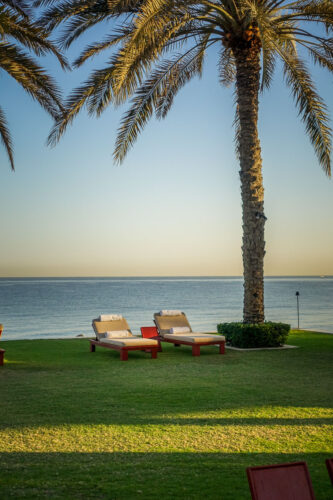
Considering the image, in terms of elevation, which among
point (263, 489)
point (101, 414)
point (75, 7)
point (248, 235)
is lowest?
point (101, 414)

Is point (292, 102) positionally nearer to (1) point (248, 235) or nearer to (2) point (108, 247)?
(1) point (248, 235)

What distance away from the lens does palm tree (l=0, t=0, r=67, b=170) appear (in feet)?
35.5

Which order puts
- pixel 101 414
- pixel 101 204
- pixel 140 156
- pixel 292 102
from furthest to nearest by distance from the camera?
1. pixel 101 204
2. pixel 140 156
3. pixel 292 102
4. pixel 101 414

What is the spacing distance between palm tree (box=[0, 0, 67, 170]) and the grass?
5.60m

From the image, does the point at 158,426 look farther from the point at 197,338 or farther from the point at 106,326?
the point at 106,326

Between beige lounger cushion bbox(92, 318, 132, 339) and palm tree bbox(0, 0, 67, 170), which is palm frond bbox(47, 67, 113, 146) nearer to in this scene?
palm tree bbox(0, 0, 67, 170)

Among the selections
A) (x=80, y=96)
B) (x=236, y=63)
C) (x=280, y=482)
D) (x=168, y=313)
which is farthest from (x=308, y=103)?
(x=280, y=482)

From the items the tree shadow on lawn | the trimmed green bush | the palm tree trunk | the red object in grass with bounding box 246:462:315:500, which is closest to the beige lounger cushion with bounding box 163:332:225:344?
the trimmed green bush

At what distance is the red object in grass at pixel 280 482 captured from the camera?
3.24 meters

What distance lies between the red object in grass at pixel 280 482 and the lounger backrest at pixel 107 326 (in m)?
9.39

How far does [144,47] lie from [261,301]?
6.39m

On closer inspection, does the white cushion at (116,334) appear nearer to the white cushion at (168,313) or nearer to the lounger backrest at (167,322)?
the lounger backrest at (167,322)

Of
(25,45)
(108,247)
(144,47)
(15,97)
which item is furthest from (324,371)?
(108,247)

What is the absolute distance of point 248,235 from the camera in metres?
13.4
